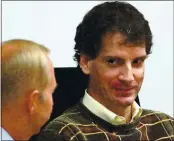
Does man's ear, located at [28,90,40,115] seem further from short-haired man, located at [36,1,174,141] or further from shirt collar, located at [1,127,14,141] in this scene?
short-haired man, located at [36,1,174,141]

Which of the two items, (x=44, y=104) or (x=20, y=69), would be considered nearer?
(x=20, y=69)

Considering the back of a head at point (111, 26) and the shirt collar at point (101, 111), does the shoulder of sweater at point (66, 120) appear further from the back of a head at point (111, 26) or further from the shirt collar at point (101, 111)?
the back of a head at point (111, 26)

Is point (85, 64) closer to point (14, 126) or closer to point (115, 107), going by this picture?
point (115, 107)

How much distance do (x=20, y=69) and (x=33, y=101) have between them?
0.11m

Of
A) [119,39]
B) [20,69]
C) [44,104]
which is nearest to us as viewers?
[20,69]

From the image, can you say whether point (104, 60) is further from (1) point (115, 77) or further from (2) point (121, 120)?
(2) point (121, 120)

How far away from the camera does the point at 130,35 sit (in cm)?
180

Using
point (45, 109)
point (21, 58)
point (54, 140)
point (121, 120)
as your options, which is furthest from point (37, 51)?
point (121, 120)

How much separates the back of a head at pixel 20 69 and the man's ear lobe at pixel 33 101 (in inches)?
0.6

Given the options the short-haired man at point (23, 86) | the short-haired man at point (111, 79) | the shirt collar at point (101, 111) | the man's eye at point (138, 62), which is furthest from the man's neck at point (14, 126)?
the man's eye at point (138, 62)

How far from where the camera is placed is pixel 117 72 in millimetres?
1811

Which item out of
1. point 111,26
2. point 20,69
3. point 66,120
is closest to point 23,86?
point 20,69

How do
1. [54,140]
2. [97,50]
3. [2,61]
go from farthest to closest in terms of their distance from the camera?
[97,50]
[54,140]
[2,61]

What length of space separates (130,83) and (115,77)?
63mm
